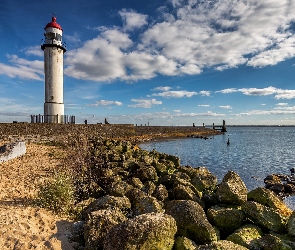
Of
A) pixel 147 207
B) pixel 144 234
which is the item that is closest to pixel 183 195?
pixel 147 207

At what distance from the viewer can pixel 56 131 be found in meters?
28.3

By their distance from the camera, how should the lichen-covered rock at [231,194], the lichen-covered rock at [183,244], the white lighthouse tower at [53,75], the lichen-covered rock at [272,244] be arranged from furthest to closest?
the white lighthouse tower at [53,75]
the lichen-covered rock at [231,194]
the lichen-covered rock at [272,244]
the lichen-covered rock at [183,244]

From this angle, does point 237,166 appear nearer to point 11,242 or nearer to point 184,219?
point 184,219

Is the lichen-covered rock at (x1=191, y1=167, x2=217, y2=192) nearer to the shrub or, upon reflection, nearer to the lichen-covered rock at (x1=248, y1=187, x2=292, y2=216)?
the lichen-covered rock at (x1=248, y1=187, x2=292, y2=216)

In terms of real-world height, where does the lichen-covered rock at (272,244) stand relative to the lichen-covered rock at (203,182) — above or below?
below

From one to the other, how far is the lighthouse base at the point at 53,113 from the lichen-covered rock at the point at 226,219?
28847 millimetres

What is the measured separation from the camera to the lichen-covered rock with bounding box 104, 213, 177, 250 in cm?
437

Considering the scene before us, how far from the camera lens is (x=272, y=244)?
5.14m

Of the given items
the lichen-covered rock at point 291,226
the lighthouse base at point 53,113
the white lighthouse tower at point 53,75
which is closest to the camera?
the lichen-covered rock at point 291,226

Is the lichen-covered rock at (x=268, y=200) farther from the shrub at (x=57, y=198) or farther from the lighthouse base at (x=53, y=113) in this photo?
the lighthouse base at (x=53, y=113)

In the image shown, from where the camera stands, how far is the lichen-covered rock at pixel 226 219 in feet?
20.3

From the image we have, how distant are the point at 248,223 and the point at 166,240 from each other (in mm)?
2932

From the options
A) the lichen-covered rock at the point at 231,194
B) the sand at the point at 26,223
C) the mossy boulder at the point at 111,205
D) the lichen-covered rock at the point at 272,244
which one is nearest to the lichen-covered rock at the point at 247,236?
the lichen-covered rock at the point at 272,244

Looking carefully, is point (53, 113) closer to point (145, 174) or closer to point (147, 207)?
point (145, 174)
